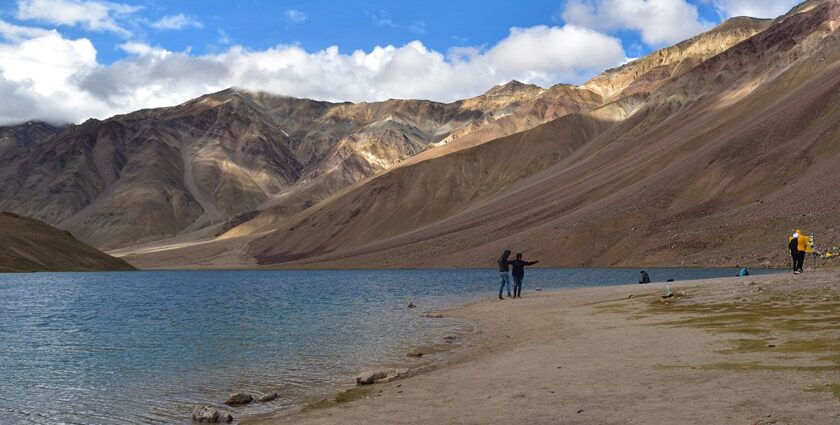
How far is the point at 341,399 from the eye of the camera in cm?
1719

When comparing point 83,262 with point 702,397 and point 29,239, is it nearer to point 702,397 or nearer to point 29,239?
point 29,239

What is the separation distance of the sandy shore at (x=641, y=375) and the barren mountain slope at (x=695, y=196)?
2637 inches

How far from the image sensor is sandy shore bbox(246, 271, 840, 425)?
1254 centimetres

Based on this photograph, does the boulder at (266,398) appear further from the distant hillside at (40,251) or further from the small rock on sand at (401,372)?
the distant hillside at (40,251)

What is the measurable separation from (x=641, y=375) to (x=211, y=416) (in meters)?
9.56

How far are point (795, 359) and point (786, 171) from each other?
10919cm

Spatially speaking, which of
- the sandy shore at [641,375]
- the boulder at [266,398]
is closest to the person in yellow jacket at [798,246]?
the sandy shore at [641,375]

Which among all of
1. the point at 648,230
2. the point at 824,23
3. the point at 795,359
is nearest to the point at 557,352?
the point at 795,359

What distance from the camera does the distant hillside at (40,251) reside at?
14635 centimetres

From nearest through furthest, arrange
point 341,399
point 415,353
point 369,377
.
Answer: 1. point 341,399
2. point 369,377
3. point 415,353

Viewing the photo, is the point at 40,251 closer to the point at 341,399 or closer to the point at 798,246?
the point at 798,246

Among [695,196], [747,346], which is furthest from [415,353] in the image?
[695,196]

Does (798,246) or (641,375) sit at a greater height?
(798,246)

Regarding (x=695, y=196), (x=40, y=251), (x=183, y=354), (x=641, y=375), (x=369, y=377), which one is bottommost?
(x=183, y=354)
